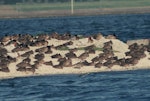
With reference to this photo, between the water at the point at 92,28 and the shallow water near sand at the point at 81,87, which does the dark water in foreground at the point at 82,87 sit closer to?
the shallow water near sand at the point at 81,87

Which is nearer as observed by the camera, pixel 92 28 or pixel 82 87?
pixel 82 87

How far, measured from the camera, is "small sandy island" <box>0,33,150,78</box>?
6339 centimetres

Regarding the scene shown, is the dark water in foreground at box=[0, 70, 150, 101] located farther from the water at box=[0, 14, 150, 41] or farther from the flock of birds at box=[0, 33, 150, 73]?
the water at box=[0, 14, 150, 41]

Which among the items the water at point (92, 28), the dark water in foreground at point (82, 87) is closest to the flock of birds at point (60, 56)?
the dark water in foreground at point (82, 87)

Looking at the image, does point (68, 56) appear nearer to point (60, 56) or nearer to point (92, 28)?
point (60, 56)

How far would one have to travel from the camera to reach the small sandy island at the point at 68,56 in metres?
63.4

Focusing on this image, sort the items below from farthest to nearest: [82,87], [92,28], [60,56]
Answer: [92,28], [60,56], [82,87]

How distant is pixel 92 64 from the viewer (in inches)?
2547

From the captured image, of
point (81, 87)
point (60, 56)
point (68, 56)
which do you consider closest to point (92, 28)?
point (60, 56)

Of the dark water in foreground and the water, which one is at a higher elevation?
the dark water in foreground

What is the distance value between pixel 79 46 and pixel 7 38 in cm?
901

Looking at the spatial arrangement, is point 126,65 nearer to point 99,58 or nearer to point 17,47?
point 99,58

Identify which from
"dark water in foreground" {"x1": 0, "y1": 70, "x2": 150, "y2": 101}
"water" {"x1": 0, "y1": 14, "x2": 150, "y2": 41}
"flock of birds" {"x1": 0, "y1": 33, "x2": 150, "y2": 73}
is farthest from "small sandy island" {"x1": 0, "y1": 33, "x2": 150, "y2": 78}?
"water" {"x1": 0, "y1": 14, "x2": 150, "y2": 41}

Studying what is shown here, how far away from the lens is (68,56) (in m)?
66.4
